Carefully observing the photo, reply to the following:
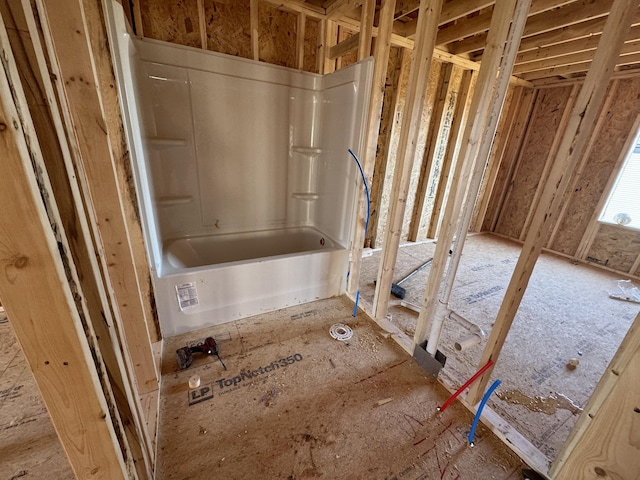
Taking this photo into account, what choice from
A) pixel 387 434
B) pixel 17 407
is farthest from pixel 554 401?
pixel 17 407

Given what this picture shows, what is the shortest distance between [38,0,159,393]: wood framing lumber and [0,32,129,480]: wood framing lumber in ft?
0.80

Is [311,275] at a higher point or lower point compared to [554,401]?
higher

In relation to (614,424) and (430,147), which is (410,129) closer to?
(614,424)

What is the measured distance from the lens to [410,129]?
158cm

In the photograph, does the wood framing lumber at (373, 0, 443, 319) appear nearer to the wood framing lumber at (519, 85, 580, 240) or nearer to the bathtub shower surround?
the bathtub shower surround

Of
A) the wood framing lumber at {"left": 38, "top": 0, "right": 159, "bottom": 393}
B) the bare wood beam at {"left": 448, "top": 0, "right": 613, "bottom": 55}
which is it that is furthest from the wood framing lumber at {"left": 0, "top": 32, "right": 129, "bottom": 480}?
the bare wood beam at {"left": 448, "top": 0, "right": 613, "bottom": 55}

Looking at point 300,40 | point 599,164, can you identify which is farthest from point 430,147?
point 599,164

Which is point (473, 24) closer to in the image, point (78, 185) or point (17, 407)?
point (78, 185)

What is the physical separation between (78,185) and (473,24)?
3.17m

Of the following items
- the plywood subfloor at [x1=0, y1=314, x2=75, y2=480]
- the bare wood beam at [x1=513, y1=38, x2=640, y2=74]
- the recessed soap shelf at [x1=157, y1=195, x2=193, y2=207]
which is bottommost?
the plywood subfloor at [x1=0, y1=314, x2=75, y2=480]

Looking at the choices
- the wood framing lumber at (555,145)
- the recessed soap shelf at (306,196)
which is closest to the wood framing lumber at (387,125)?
the recessed soap shelf at (306,196)

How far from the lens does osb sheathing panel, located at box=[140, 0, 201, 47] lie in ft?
6.14

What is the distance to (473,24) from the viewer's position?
7.61 ft

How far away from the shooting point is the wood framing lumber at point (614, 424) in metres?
0.70
